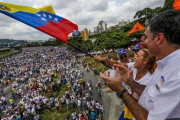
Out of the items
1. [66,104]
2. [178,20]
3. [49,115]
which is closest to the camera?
[178,20]

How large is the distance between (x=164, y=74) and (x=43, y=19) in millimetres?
4186

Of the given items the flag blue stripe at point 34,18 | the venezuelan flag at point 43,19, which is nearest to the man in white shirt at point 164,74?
the venezuelan flag at point 43,19

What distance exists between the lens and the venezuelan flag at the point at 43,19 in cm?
397

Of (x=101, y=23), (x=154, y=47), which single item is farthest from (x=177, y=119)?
(x=101, y=23)

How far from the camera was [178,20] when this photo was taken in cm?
120

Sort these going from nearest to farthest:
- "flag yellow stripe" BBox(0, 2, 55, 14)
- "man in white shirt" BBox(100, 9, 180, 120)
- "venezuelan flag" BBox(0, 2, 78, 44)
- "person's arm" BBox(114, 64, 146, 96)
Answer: "man in white shirt" BBox(100, 9, 180, 120), "person's arm" BBox(114, 64, 146, 96), "venezuelan flag" BBox(0, 2, 78, 44), "flag yellow stripe" BBox(0, 2, 55, 14)

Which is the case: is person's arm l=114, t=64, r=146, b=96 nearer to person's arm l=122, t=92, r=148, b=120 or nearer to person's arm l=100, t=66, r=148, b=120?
person's arm l=100, t=66, r=148, b=120

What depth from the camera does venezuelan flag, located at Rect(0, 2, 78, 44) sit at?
397cm

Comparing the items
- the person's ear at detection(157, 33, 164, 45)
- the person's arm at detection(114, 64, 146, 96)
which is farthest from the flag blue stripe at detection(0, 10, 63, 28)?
the person's ear at detection(157, 33, 164, 45)

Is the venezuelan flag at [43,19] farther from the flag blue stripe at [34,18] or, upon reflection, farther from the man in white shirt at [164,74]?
the man in white shirt at [164,74]

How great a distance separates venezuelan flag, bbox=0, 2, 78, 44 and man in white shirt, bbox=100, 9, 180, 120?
2938mm

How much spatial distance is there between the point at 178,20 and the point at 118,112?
3.13m

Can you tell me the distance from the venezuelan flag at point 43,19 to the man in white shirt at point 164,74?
9.64ft

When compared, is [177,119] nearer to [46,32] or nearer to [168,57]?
[168,57]
